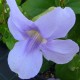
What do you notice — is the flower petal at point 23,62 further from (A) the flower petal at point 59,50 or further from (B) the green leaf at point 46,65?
(B) the green leaf at point 46,65

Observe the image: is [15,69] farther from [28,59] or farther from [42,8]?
[42,8]

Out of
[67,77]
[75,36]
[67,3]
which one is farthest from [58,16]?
[67,77]

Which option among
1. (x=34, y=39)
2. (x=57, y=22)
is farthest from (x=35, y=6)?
(x=57, y=22)

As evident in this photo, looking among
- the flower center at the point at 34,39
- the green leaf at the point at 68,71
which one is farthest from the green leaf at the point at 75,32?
the flower center at the point at 34,39

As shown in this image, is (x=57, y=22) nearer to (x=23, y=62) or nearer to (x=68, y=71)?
(x=23, y=62)

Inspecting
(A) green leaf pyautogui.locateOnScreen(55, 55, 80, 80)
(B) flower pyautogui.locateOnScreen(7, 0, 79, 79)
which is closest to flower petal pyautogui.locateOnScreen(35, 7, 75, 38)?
(B) flower pyautogui.locateOnScreen(7, 0, 79, 79)

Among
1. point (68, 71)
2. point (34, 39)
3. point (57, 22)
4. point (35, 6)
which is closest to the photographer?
point (57, 22)

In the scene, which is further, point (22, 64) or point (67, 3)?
point (67, 3)
